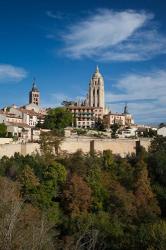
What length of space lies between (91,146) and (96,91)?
44.8 meters

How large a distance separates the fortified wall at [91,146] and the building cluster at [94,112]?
21285 millimetres

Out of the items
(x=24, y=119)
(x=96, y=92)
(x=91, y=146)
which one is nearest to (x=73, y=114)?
(x=24, y=119)

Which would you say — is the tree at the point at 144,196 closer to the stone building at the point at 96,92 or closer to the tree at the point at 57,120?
the tree at the point at 57,120

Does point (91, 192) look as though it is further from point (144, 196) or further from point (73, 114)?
point (73, 114)

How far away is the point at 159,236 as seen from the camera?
16.6m

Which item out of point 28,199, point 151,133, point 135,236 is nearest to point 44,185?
point 28,199

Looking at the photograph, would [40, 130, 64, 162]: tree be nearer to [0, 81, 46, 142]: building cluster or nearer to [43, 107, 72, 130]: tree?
[0, 81, 46, 142]: building cluster

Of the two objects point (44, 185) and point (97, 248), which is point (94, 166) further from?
point (97, 248)

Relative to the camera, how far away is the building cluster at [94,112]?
68562 millimetres

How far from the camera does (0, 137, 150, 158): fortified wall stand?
3372 centimetres

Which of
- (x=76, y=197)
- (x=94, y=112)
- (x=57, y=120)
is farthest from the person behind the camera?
(x=94, y=112)

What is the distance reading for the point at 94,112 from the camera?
70938 mm

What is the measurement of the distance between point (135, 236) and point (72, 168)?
47.0 feet

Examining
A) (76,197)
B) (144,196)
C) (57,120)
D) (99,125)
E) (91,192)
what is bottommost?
(144,196)
